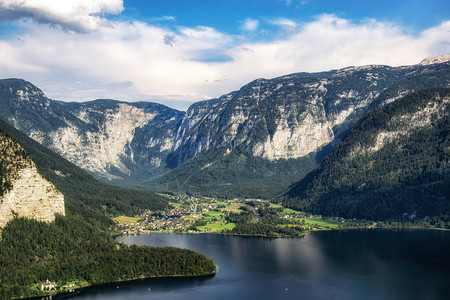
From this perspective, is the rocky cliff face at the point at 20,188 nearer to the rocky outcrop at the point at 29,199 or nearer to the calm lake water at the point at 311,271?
the rocky outcrop at the point at 29,199

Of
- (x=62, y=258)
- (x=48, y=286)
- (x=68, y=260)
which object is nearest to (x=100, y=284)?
(x=48, y=286)

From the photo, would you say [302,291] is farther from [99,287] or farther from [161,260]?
[99,287]

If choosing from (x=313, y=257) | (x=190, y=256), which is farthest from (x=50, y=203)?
(x=313, y=257)

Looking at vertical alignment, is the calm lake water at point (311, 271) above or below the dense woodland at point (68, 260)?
below

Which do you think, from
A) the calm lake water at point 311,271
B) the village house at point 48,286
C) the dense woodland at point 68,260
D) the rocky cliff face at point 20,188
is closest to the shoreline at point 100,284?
the dense woodland at point 68,260

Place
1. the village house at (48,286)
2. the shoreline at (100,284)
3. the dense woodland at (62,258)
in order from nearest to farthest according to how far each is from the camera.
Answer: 1. the shoreline at (100,284)
2. the village house at (48,286)
3. the dense woodland at (62,258)

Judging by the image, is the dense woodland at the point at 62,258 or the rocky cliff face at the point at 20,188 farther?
the rocky cliff face at the point at 20,188
